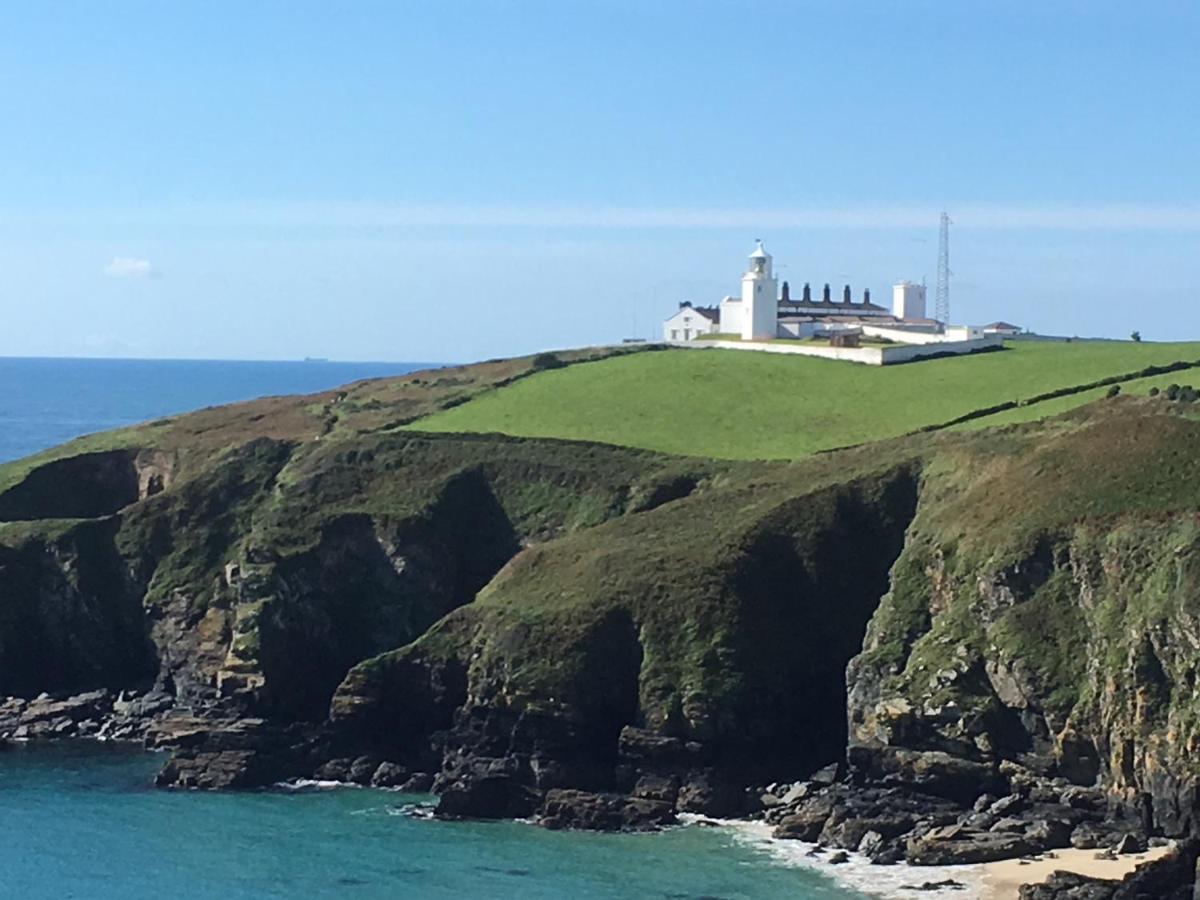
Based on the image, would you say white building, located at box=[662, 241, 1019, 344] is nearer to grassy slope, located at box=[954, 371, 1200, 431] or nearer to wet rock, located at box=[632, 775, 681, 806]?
grassy slope, located at box=[954, 371, 1200, 431]

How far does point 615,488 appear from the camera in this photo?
305 ft

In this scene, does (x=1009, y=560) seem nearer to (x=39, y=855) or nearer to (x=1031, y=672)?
(x=1031, y=672)

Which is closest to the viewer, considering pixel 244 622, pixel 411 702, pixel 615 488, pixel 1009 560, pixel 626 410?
pixel 1009 560

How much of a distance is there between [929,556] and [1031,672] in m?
8.50

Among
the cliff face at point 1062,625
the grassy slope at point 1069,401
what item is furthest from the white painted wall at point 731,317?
the cliff face at point 1062,625

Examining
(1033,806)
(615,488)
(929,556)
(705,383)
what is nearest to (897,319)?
(705,383)

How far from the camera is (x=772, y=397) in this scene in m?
108

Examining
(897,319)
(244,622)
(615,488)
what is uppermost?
(897,319)

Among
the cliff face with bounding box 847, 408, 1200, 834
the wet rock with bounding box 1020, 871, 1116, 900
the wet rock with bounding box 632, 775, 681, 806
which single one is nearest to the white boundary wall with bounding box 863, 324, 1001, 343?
the cliff face with bounding box 847, 408, 1200, 834

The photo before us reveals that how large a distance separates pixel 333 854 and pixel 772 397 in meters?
46.4

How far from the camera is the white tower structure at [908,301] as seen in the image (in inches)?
5758

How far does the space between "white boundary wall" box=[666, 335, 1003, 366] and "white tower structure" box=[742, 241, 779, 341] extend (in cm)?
497

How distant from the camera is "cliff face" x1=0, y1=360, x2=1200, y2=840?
69375 millimetres

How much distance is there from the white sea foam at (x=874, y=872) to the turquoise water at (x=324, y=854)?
0.65 meters
